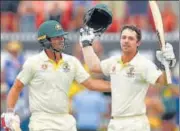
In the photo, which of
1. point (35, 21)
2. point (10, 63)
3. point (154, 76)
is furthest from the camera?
point (35, 21)

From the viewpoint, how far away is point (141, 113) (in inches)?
472

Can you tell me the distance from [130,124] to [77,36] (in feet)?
19.8

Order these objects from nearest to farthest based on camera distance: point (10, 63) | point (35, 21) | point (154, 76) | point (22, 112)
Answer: point (154, 76)
point (22, 112)
point (10, 63)
point (35, 21)

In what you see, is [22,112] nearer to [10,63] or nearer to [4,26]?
[10,63]

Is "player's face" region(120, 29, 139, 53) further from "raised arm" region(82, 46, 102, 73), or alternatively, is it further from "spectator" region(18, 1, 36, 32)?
"spectator" region(18, 1, 36, 32)

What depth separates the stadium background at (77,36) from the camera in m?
16.0

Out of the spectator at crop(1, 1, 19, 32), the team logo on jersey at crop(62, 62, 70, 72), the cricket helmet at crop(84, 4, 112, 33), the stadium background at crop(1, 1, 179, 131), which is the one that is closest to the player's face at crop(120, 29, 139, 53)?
the cricket helmet at crop(84, 4, 112, 33)

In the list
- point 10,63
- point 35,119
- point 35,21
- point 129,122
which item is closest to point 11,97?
point 35,119

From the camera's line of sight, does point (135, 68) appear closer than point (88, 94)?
Yes

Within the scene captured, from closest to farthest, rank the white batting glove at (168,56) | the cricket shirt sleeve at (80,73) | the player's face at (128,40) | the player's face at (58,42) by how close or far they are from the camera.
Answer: the white batting glove at (168,56) < the player's face at (128,40) < the player's face at (58,42) < the cricket shirt sleeve at (80,73)

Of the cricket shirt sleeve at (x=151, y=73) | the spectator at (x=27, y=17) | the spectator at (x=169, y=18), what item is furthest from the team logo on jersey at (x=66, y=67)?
the spectator at (x=169, y=18)

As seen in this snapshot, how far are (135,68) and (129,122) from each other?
2.09ft

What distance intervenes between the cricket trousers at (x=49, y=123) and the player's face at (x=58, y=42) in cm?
81

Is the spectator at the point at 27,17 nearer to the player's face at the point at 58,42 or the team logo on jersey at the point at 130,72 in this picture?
the player's face at the point at 58,42
